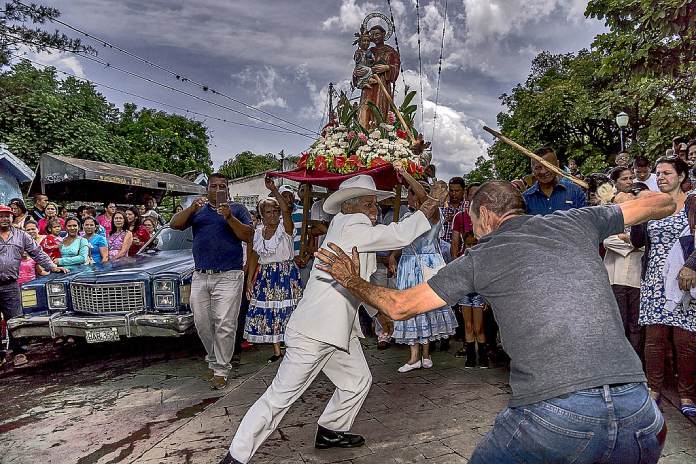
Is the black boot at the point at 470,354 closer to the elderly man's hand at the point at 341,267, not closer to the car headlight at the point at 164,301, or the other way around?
the car headlight at the point at 164,301

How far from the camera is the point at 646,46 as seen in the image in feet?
27.0

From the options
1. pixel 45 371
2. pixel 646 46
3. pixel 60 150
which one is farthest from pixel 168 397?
pixel 60 150

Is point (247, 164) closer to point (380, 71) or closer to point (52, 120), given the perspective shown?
point (52, 120)

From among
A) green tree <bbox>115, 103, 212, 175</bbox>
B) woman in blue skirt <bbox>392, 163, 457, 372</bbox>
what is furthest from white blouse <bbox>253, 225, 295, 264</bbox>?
green tree <bbox>115, 103, 212, 175</bbox>

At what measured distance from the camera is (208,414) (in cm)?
488

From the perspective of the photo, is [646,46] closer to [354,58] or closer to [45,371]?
[354,58]

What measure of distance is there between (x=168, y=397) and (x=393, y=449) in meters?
2.67

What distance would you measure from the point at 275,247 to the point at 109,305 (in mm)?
2112

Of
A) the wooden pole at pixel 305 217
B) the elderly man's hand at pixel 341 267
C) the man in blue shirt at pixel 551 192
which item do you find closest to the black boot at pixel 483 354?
the man in blue shirt at pixel 551 192

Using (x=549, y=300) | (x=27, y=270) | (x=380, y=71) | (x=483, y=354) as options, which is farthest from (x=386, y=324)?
(x=27, y=270)

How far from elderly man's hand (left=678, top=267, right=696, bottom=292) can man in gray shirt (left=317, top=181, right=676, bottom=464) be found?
7.34 ft

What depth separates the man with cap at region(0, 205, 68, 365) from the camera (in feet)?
22.6

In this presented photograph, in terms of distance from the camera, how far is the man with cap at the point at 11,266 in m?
6.89

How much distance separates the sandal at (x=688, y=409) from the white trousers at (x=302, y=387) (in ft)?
8.76
